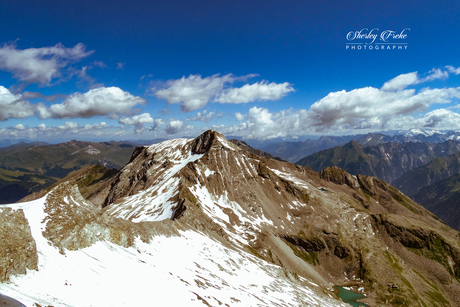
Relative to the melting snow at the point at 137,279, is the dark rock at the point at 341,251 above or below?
below

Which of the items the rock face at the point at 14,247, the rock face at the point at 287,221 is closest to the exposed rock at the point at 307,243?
the rock face at the point at 287,221

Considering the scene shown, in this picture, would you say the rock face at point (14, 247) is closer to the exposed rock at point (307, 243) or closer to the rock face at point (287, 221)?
the rock face at point (287, 221)

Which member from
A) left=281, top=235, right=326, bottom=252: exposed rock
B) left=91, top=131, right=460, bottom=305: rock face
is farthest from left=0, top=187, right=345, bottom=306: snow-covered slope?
left=281, top=235, right=326, bottom=252: exposed rock

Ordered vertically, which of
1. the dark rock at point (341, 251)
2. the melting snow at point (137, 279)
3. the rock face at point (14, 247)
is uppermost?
the rock face at point (14, 247)

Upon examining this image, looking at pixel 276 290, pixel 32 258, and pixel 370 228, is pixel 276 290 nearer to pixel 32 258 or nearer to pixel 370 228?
pixel 32 258

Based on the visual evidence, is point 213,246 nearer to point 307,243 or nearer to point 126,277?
point 126,277

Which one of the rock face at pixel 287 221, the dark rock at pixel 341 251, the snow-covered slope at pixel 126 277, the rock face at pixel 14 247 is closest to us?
the rock face at pixel 14 247

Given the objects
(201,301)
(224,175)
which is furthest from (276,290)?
(224,175)

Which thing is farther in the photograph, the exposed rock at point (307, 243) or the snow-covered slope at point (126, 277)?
the exposed rock at point (307, 243)

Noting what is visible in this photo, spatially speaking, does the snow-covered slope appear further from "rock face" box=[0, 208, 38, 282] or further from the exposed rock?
the exposed rock
